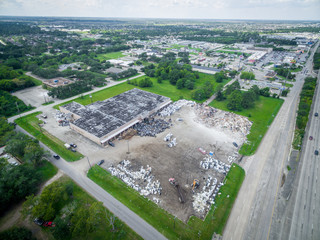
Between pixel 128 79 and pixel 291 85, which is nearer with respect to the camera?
pixel 291 85

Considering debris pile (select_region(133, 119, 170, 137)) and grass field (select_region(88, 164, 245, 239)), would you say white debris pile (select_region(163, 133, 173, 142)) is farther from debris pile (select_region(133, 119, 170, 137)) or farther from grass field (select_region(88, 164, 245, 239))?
grass field (select_region(88, 164, 245, 239))

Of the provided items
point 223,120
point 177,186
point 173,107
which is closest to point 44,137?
point 177,186

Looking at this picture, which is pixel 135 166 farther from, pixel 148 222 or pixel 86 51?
pixel 86 51

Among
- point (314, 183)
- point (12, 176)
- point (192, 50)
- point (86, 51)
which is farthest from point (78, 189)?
point (192, 50)

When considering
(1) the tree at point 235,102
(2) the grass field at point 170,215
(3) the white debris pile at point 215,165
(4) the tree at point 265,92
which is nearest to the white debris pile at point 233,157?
(3) the white debris pile at point 215,165

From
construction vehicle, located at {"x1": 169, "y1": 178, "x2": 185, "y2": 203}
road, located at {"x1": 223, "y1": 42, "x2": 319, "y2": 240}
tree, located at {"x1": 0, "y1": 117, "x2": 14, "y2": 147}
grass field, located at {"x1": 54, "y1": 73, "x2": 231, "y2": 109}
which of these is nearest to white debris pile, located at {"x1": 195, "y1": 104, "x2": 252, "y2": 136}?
road, located at {"x1": 223, "y1": 42, "x2": 319, "y2": 240}
